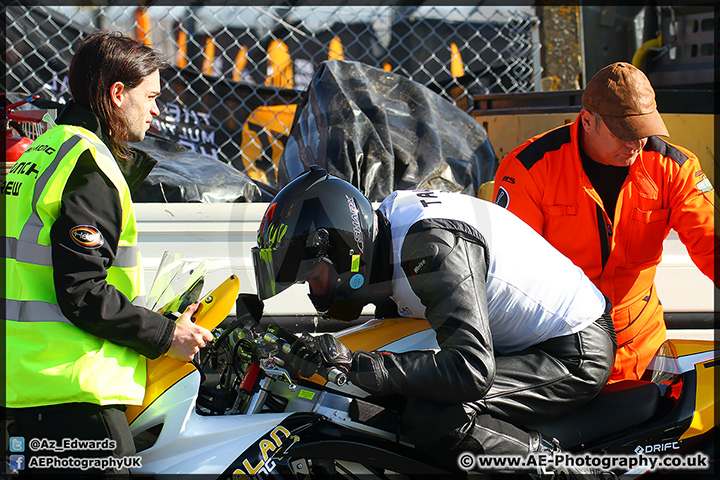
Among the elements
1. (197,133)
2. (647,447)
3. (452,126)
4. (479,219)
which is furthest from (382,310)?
(197,133)

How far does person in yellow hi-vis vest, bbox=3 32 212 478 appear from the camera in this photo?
1.46 m

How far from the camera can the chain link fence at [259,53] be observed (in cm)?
406

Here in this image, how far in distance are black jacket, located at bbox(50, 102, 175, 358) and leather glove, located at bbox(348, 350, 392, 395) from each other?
0.51m

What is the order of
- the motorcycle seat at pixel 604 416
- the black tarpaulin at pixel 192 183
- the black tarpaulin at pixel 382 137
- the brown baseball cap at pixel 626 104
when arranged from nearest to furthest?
the motorcycle seat at pixel 604 416 → the brown baseball cap at pixel 626 104 → the black tarpaulin at pixel 192 183 → the black tarpaulin at pixel 382 137

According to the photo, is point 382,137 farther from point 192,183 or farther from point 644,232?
point 644,232

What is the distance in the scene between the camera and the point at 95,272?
1.48 meters

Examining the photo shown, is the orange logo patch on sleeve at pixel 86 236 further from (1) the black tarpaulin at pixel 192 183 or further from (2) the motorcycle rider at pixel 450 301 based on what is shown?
(1) the black tarpaulin at pixel 192 183

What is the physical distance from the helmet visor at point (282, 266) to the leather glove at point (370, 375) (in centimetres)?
30

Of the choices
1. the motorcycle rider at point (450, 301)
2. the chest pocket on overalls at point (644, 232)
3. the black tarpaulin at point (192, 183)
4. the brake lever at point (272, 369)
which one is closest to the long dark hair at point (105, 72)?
the motorcycle rider at point (450, 301)

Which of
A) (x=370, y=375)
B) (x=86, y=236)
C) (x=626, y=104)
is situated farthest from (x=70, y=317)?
(x=626, y=104)

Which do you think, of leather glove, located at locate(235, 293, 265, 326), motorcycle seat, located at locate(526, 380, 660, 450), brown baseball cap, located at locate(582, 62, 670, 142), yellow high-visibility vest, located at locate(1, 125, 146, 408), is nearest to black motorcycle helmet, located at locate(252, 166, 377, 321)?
leather glove, located at locate(235, 293, 265, 326)

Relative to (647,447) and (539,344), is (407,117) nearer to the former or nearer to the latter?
(539,344)

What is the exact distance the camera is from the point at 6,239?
5.00 feet

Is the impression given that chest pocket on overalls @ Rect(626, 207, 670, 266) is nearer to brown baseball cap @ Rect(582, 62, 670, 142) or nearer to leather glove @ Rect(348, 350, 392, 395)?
brown baseball cap @ Rect(582, 62, 670, 142)
